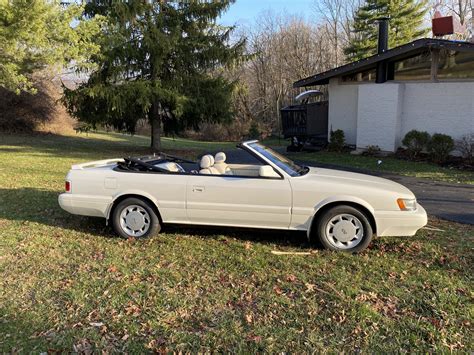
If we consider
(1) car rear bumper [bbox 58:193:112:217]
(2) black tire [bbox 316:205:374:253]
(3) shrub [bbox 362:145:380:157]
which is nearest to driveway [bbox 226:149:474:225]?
(2) black tire [bbox 316:205:374:253]

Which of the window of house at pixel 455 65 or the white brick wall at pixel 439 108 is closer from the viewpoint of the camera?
the window of house at pixel 455 65

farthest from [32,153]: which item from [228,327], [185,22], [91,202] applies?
[228,327]

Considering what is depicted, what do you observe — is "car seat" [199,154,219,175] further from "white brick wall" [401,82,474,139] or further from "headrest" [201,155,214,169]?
"white brick wall" [401,82,474,139]

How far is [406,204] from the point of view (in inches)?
204

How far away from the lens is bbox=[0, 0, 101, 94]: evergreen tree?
39.1ft

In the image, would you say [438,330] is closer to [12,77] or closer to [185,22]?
[12,77]

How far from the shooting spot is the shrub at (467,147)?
44.0ft

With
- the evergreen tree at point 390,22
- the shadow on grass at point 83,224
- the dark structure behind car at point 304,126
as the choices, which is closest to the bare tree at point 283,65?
the evergreen tree at point 390,22

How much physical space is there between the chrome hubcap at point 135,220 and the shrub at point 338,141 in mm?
13736

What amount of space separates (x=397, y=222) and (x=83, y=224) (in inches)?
177

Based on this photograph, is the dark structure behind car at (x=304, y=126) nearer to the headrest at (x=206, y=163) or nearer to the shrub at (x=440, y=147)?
the shrub at (x=440, y=147)

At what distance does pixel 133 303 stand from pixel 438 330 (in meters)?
2.59

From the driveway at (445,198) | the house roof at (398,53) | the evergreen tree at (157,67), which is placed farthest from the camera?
the evergreen tree at (157,67)

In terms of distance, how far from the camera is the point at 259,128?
126ft
